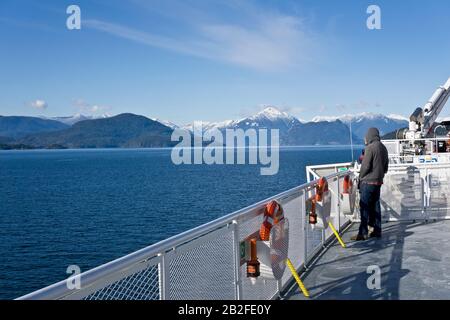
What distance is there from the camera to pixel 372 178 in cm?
750

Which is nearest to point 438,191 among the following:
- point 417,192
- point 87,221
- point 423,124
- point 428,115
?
point 417,192

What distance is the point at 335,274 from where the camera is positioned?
579 cm

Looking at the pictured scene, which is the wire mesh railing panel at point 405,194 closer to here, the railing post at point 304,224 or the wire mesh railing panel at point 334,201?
the wire mesh railing panel at point 334,201

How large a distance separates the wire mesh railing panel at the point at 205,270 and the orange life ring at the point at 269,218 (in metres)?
0.46

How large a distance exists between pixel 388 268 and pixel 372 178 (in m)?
1.97

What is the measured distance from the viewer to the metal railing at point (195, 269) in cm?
248

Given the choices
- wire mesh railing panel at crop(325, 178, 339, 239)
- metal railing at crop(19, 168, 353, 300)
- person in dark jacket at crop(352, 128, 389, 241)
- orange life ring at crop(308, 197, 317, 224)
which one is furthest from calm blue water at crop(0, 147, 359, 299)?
metal railing at crop(19, 168, 353, 300)

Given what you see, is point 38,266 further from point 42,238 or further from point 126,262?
point 126,262

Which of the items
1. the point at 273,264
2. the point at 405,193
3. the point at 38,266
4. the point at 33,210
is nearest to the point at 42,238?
the point at 38,266

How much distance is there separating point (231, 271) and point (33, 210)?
138 ft

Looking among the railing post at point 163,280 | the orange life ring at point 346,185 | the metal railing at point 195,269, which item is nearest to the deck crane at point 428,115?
the orange life ring at point 346,185

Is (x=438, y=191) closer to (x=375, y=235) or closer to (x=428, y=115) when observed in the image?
(x=375, y=235)

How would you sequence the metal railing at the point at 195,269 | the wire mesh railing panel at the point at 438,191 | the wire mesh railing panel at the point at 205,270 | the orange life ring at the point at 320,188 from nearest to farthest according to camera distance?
the metal railing at the point at 195,269 < the wire mesh railing panel at the point at 205,270 < the orange life ring at the point at 320,188 < the wire mesh railing panel at the point at 438,191

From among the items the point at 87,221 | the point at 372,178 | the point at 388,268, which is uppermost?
the point at 372,178
